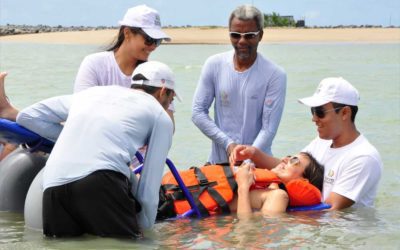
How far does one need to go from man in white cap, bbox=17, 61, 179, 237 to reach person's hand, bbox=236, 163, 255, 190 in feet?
3.72

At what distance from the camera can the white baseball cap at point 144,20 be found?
657 centimetres

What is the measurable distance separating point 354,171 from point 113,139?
Result: 213 cm

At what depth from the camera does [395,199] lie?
8.58 metres

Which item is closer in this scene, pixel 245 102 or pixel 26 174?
pixel 26 174

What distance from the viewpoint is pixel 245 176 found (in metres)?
6.55

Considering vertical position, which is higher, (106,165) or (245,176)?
(106,165)

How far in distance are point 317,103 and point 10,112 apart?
7.55ft

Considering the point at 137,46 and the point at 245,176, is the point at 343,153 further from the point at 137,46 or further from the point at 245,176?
the point at 137,46

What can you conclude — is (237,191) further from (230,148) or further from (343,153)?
(343,153)

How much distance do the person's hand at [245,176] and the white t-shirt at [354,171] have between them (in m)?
0.65

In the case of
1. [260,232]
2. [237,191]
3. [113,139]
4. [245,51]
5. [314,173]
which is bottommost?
[260,232]

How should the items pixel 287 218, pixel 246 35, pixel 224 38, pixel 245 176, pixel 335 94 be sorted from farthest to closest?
pixel 224 38 < pixel 246 35 < pixel 287 218 < pixel 335 94 < pixel 245 176

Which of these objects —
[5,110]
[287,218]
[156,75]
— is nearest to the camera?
[156,75]

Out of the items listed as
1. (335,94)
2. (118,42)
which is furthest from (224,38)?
(335,94)
